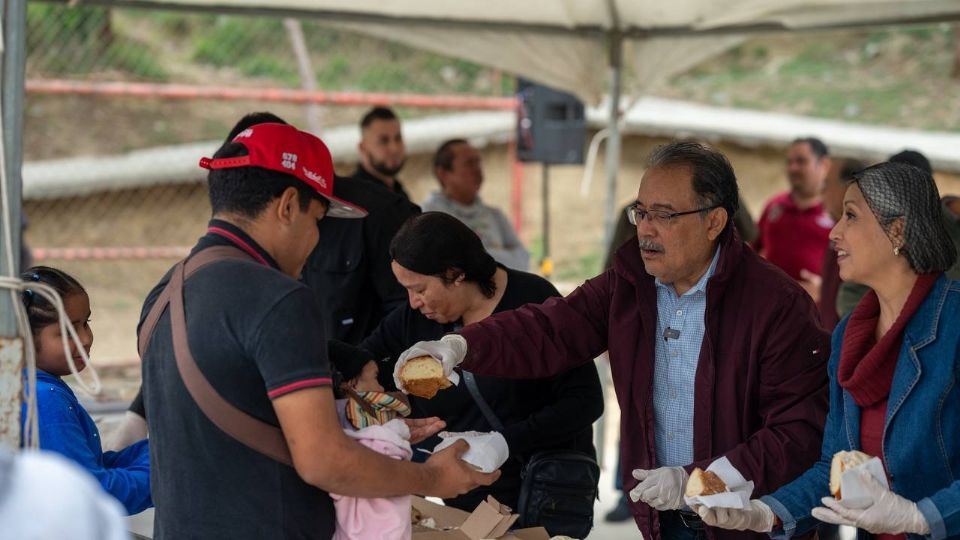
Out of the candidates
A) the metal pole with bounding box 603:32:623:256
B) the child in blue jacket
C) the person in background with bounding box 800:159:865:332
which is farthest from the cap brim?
the metal pole with bounding box 603:32:623:256

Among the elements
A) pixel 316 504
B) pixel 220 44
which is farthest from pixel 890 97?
pixel 316 504

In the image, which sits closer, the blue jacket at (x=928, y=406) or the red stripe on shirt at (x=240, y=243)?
the red stripe on shirt at (x=240, y=243)

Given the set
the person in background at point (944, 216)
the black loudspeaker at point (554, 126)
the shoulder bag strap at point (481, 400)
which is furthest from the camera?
the black loudspeaker at point (554, 126)

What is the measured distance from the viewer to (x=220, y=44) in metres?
13.8

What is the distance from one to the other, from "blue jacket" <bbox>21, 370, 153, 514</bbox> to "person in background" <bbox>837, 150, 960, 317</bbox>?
2.10m

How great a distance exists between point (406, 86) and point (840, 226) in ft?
37.1

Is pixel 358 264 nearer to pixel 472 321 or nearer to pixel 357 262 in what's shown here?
pixel 357 262

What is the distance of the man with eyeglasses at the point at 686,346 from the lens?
257 centimetres

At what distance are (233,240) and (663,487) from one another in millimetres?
1123

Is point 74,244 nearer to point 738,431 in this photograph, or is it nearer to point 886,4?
point 886,4

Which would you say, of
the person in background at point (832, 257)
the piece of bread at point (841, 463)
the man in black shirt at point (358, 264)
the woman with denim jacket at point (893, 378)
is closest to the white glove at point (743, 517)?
the woman with denim jacket at point (893, 378)

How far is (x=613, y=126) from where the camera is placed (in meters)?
6.08

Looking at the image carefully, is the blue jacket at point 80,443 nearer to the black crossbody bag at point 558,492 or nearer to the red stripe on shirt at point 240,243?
the red stripe on shirt at point 240,243

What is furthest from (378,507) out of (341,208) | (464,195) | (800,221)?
(800,221)
